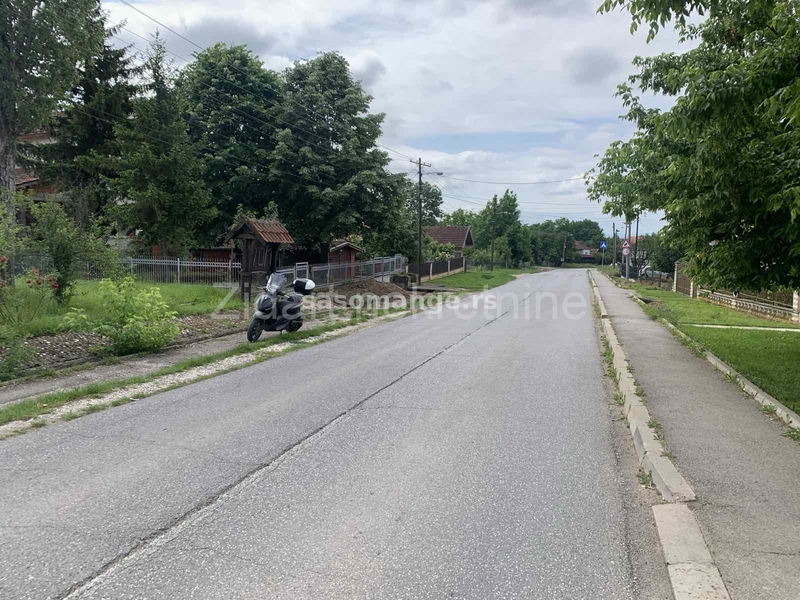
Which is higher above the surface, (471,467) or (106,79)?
(106,79)

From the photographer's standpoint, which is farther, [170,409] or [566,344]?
[566,344]

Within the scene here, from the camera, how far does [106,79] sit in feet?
91.1

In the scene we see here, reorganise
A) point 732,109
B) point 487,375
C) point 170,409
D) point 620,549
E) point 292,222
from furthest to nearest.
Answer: point 292,222
point 487,375
point 170,409
point 732,109
point 620,549

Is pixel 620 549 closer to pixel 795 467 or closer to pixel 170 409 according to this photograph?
pixel 795 467

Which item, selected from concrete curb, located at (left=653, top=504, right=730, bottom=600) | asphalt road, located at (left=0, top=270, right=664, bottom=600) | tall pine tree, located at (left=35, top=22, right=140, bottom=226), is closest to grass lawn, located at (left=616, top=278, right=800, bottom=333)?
asphalt road, located at (left=0, top=270, right=664, bottom=600)

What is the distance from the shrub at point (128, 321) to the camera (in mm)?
9945

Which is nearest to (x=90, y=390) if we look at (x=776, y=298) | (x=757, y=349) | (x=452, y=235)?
(x=757, y=349)

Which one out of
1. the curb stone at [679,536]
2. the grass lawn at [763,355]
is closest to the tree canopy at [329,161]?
the grass lawn at [763,355]

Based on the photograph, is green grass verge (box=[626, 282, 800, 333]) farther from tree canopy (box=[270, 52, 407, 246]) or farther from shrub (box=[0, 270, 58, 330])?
shrub (box=[0, 270, 58, 330])

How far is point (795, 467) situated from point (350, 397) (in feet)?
15.8

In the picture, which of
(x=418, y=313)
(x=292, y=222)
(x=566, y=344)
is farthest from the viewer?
(x=292, y=222)

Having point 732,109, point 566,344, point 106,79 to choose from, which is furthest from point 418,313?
point 106,79

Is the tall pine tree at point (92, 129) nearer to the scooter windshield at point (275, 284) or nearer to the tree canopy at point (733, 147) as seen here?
the scooter windshield at point (275, 284)

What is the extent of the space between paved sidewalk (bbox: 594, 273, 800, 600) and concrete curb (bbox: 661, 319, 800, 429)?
14 cm
